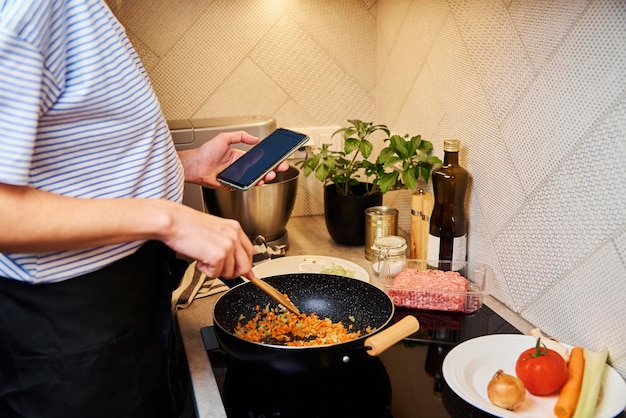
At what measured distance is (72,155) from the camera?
2.33ft

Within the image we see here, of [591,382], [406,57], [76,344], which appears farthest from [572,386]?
[406,57]

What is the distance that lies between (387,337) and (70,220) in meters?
0.48

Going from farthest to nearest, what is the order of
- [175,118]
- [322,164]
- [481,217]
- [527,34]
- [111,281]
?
[175,118] → [322,164] → [481,217] → [527,34] → [111,281]

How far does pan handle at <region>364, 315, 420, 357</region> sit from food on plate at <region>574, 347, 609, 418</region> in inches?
9.9

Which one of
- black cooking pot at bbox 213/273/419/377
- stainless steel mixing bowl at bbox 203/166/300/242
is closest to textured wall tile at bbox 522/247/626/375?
black cooking pot at bbox 213/273/419/377

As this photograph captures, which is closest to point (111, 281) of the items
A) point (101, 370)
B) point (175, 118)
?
point (101, 370)

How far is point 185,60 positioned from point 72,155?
958 millimetres

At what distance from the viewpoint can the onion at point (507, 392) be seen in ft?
2.74

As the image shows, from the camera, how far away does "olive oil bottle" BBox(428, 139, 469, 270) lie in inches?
47.9

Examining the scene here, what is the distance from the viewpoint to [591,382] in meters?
0.84

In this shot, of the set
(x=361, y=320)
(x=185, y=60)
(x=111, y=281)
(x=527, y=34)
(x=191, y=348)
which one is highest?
(x=527, y=34)

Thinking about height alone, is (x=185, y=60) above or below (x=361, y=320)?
above

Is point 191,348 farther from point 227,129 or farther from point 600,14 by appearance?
point 600,14

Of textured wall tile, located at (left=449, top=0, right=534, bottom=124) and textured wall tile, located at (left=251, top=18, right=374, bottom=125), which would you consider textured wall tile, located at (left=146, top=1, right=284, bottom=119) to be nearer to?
textured wall tile, located at (left=251, top=18, right=374, bottom=125)
